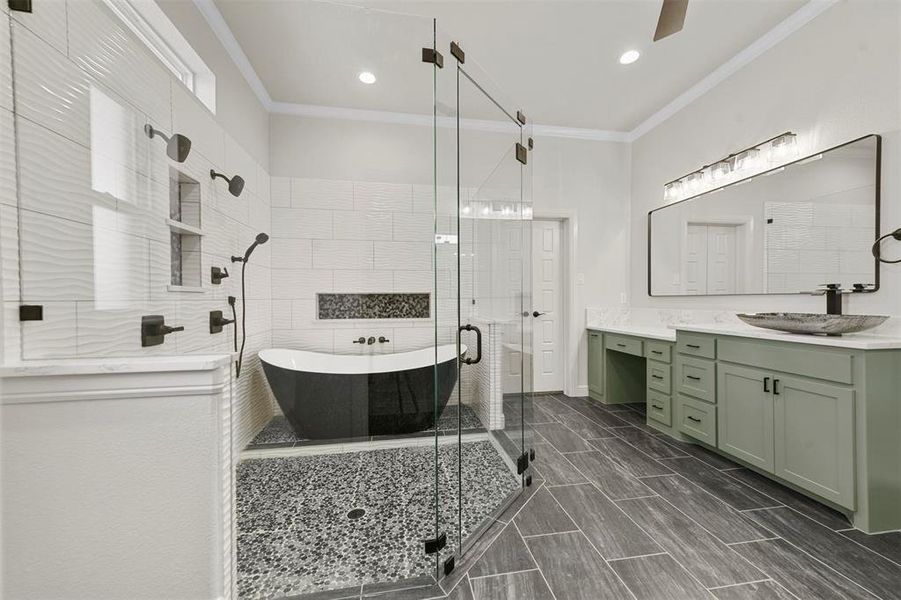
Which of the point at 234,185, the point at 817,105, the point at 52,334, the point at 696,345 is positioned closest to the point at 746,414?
the point at 696,345

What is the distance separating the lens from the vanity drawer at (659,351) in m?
2.80

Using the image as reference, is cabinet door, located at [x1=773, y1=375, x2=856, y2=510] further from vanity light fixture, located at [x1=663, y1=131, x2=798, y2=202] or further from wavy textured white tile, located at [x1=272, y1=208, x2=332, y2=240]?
wavy textured white tile, located at [x1=272, y1=208, x2=332, y2=240]

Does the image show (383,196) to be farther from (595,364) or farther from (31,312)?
(595,364)

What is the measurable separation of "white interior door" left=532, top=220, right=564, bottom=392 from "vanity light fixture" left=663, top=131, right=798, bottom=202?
1155 mm

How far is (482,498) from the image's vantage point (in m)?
1.78

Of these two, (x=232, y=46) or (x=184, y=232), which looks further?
(x=232, y=46)

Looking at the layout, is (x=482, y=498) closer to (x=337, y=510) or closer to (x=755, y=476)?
(x=337, y=510)

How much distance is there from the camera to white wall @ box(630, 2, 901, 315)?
189 centimetres

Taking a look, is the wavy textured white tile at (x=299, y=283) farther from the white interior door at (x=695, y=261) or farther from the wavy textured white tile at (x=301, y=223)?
the white interior door at (x=695, y=261)

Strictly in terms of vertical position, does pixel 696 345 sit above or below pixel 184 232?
below

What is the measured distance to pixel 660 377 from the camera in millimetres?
2900

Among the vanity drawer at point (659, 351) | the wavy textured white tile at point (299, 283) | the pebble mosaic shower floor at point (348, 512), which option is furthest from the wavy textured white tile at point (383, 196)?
the vanity drawer at point (659, 351)

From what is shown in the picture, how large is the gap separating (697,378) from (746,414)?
1.29 feet

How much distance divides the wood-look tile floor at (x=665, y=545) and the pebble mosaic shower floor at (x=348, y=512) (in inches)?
4.7
